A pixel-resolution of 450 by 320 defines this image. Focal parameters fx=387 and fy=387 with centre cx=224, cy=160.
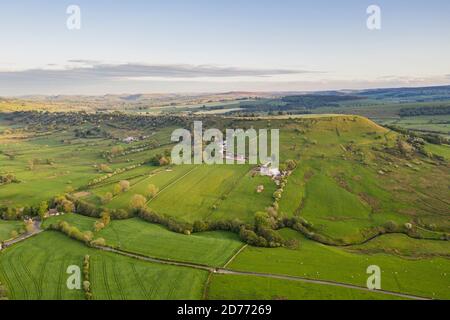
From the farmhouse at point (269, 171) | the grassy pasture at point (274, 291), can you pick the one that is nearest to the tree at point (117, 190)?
the farmhouse at point (269, 171)

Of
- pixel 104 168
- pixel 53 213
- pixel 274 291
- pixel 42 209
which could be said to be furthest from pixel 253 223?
pixel 104 168

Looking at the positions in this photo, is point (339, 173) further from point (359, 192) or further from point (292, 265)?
point (292, 265)

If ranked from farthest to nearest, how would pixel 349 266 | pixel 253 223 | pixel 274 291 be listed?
pixel 253 223, pixel 349 266, pixel 274 291

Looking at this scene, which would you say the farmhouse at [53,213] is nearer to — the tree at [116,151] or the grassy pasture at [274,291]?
the grassy pasture at [274,291]

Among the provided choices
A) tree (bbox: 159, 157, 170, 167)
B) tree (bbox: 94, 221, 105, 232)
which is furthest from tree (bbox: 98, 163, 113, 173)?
tree (bbox: 94, 221, 105, 232)

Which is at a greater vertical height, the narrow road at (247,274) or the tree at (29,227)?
the tree at (29,227)

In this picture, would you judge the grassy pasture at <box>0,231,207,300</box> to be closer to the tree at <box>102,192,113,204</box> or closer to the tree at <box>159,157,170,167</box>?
the tree at <box>102,192,113,204</box>

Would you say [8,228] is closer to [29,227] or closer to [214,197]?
[29,227]
